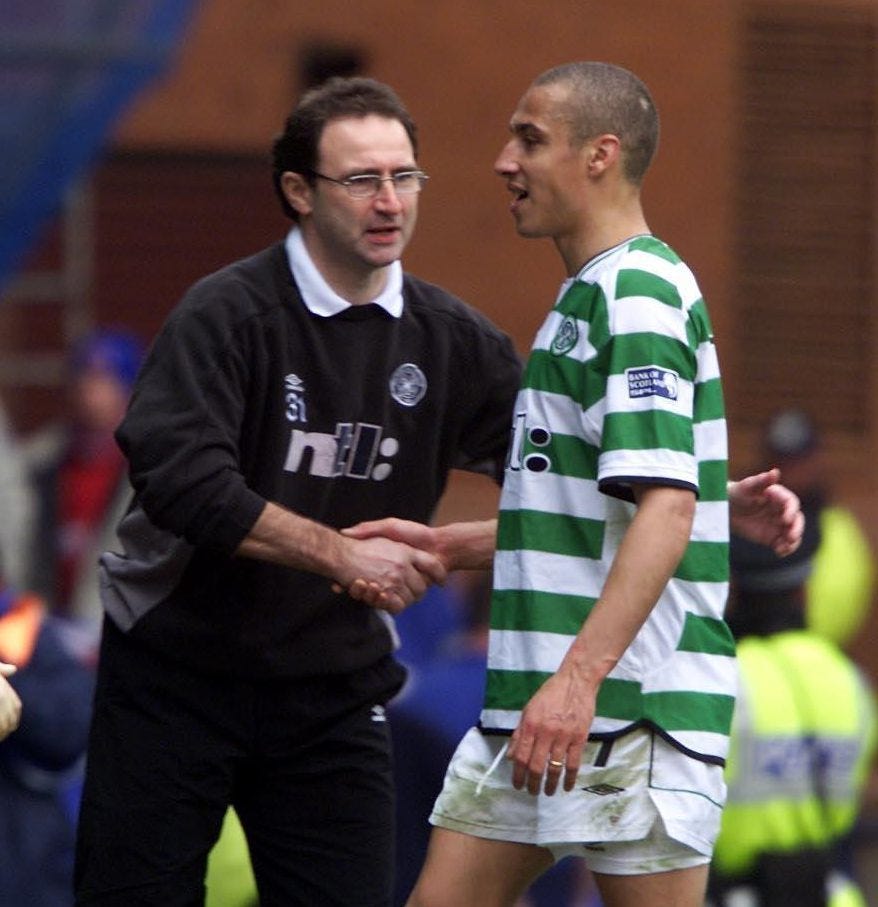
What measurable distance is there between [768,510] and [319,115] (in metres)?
1.07

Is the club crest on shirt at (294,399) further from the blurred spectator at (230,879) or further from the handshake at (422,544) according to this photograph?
the blurred spectator at (230,879)

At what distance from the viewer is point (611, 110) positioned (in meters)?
3.97

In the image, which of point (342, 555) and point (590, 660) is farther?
point (342, 555)

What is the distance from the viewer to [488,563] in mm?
4430

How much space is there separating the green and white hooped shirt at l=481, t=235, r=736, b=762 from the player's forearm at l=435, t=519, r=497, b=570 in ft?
0.97

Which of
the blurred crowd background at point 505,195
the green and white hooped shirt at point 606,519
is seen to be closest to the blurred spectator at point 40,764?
the green and white hooped shirt at point 606,519

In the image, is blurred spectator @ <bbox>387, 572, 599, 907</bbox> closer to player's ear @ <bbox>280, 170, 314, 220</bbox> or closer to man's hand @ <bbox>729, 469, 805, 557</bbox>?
man's hand @ <bbox>729, 469, 805, 557</bbox>

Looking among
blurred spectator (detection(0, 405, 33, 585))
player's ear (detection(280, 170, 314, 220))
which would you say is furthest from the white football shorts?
blurred spectator (detection(0, 405, 33, 585))

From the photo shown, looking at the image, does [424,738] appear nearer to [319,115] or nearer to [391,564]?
[391,564]

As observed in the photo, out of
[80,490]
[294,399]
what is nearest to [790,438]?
[80,490]

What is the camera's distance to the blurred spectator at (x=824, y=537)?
768 cm

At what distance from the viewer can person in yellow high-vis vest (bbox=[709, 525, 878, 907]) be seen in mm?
5855

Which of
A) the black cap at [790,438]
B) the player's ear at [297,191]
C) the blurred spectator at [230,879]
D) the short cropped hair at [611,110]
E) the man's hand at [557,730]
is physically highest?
the short cropped hair at [611,110]

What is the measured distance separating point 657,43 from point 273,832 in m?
6.38
